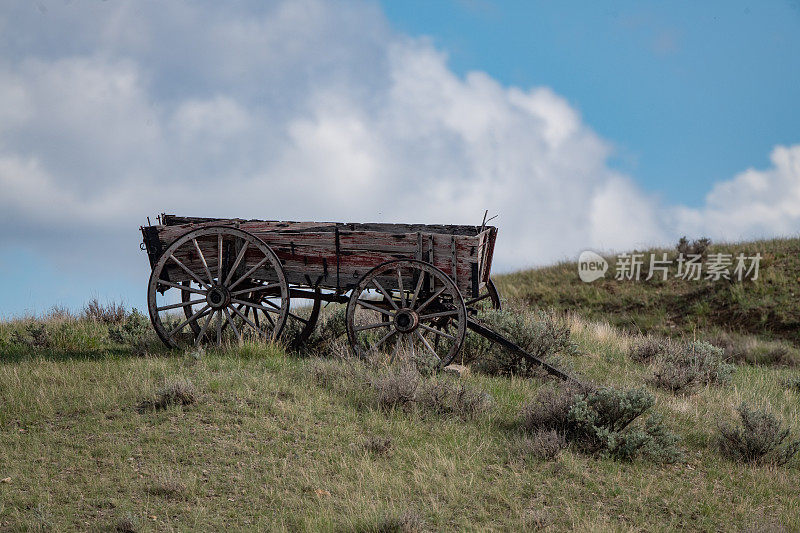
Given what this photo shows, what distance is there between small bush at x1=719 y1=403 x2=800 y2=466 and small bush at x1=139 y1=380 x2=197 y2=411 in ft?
18.3

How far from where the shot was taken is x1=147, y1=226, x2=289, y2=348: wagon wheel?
8.95m

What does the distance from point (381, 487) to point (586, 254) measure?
1854 centimetres

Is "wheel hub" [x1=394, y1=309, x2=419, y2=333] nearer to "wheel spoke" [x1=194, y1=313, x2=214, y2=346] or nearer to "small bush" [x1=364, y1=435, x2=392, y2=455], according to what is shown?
"small bush" [x1=364, y1=435, x2=392, y2=455]

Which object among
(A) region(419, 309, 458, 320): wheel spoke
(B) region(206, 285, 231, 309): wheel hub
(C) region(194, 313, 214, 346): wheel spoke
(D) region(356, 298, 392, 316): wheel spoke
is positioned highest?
(B) region(206, 285, 231, 309): wheel hub

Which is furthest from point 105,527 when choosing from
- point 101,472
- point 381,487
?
point 381,487

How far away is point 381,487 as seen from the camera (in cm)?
556

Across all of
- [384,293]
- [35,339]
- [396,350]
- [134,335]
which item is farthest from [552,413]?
[35,339]

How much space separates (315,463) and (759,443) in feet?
14.5

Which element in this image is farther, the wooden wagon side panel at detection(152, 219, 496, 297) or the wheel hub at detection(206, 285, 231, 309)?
the wheel hub at detection(206, 285, 231, 309)

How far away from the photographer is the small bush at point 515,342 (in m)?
9.06

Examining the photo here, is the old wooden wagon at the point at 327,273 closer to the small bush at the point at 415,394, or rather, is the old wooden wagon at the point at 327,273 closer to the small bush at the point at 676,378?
the small bush at the point at 415,394

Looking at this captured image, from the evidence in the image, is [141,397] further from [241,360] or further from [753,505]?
[753,505]

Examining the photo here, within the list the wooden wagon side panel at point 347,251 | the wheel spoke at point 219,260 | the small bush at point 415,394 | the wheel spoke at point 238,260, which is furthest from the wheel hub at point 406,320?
the wheel spoke at point 219,260

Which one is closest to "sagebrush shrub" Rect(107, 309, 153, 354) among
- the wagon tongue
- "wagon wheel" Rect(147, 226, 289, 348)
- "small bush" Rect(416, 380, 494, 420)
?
"wagon wheel" Rect(147, 226, 289, 348)
